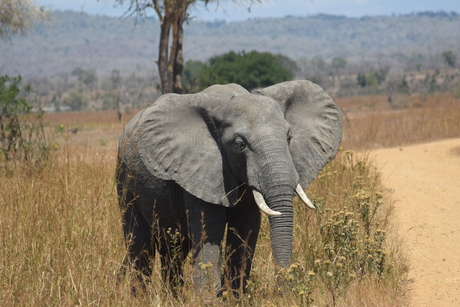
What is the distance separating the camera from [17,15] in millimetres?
19969

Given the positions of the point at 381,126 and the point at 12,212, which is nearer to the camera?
the point at 12,212

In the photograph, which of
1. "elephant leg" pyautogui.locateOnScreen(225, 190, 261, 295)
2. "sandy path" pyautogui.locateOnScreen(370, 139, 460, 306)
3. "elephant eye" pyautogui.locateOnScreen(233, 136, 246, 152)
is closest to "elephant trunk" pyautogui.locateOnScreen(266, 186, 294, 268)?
"elephant eye" pyautogui.locateOnScreen(233, 136, 246, 152)

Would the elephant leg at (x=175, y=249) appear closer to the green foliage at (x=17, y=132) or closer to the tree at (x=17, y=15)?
the green foliage at (x=17, y=132)

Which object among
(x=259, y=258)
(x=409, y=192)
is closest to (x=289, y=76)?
(x=409, y=192)

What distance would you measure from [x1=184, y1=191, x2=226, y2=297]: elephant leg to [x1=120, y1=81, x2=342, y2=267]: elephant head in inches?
4.0

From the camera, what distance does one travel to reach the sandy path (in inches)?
201

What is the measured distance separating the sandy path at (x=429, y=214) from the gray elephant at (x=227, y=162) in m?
1.48

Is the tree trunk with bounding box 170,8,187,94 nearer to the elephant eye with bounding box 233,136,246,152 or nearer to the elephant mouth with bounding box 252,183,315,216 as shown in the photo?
the elephant eye with bounding box 233,136,246,152

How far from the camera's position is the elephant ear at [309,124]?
4.27 m

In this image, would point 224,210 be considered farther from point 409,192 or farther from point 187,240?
point 409,192

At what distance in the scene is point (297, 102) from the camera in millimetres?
4539

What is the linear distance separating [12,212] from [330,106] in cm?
288

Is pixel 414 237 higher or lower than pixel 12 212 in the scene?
lower

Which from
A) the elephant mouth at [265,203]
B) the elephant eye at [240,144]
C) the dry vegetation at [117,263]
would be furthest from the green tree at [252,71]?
the elephant mouth at [265,203]
